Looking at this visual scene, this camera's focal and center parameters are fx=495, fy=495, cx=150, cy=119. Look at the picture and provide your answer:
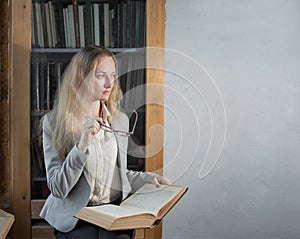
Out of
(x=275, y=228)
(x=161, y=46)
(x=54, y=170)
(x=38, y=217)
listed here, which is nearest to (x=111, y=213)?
(x=54, y=170)

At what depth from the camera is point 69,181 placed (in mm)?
1887

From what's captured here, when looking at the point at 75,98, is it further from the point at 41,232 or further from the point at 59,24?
the point at 41,232

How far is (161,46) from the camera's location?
2.27 m

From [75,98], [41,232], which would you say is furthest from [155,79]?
[41,232]

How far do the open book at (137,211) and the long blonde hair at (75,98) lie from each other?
14.5 inches

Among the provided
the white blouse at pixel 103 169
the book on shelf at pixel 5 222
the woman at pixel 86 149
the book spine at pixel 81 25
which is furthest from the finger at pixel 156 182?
the book spine at pixel 81 25

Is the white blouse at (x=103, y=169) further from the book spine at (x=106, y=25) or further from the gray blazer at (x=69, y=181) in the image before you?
the book spine at (x=106, y=25)

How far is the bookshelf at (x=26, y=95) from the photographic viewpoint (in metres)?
2.21

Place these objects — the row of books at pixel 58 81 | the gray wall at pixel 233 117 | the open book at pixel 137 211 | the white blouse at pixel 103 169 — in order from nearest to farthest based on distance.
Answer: the open book at pixel 137 211 → the white blouse at pixel 103 169 → the row of books at pixel 58 81 → the gray wall at pixel 233 117

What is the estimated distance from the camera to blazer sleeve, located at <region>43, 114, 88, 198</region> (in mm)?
1831

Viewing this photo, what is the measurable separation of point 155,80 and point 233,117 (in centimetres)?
42

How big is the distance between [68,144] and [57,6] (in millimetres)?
647

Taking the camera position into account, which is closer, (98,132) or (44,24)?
(98,132)

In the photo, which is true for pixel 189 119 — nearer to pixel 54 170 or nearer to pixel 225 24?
pixel 225 24
